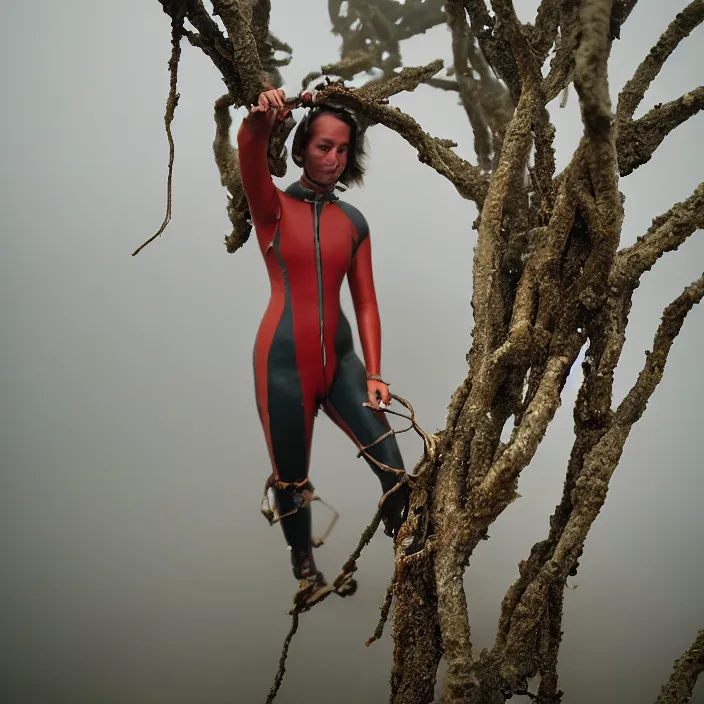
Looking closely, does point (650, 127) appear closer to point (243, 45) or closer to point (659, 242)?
point (659, 242)

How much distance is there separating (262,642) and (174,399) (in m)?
0.48

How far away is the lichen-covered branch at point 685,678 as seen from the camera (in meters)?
0.86

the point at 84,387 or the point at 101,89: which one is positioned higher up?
the point at 101,89

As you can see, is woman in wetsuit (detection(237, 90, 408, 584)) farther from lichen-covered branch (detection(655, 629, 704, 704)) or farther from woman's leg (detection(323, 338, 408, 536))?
lichen-covered branch (detection(655, 629, 704, 704))

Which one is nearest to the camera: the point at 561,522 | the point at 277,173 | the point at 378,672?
the point at 561,522

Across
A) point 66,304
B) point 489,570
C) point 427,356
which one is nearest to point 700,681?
point 489,570

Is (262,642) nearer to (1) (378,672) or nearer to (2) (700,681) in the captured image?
(1) (378,672)

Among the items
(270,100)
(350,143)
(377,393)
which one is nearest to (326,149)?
(350,143)

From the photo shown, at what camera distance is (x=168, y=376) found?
1.34m

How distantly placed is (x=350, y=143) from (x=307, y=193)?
0.10 metres

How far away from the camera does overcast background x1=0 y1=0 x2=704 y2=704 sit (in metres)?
1.30

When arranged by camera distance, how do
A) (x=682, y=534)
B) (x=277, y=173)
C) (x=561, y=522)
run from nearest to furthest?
(x=561, y=522)
(x=277, y=173)
(x=682, y=534)

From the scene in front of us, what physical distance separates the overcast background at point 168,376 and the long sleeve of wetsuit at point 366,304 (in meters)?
0.24

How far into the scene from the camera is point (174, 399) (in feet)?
4.40
